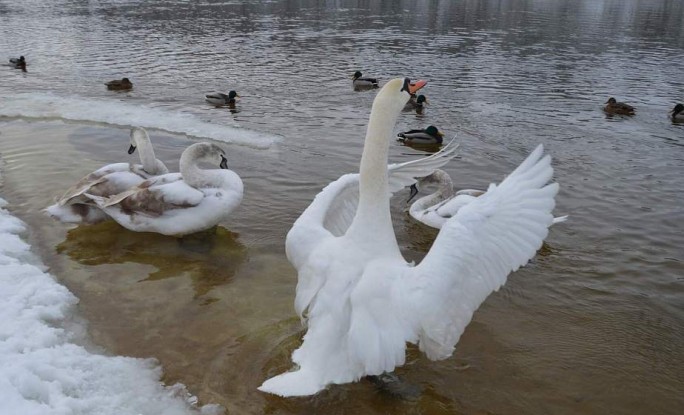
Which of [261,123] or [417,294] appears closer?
[417,294]

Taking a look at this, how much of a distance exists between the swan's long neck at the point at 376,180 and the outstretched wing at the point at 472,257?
678 millimetres

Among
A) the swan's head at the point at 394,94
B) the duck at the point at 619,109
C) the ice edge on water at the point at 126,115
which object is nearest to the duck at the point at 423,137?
the ice edge on water at the point at 126,115

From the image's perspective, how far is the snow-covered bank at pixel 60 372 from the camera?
4.26 metres

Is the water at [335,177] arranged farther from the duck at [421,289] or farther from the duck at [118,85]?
the duck at [421,289]

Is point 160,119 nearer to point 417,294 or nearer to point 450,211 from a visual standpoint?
point 450,211

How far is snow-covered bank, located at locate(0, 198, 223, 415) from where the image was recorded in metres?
4.26

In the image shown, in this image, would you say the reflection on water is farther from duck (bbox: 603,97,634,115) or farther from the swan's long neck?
duck (bbox: 603,97,634,115)

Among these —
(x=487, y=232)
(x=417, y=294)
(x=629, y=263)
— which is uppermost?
(x=487, y=232)

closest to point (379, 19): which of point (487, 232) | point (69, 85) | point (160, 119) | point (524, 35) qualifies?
point (524, 35)

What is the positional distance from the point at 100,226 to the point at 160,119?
6.83 m

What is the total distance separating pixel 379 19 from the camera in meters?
46.9

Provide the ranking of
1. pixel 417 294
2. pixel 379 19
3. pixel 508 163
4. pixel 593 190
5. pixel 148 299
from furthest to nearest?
pixel 379 19 < pixel 508 163 < pixel 593 190 < pixel 148 299 < pixel 417 294

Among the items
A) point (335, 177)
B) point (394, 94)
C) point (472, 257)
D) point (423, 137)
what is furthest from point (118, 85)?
point (472, 257)

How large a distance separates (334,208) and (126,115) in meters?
10.7
